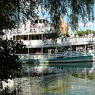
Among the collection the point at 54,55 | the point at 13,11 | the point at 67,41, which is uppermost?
the point at 13,11

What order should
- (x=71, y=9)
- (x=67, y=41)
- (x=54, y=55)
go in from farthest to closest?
(x=67, y=41), (x=54, y=55), (x=71, y=9)

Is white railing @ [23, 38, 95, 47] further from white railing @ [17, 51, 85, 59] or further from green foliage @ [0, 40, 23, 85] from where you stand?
green foliage @ [0, 40, 23, 85]

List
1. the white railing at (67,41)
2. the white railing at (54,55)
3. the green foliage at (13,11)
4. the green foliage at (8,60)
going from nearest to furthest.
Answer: the green foliage at (13,11), the green foliage at (8,60), the white railing at (54,55), the white railing at (67,41)

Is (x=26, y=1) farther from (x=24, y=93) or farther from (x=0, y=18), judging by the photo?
(x=24, y=93)

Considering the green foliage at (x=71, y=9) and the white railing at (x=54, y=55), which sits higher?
the green foliage at (x=71, y=9)

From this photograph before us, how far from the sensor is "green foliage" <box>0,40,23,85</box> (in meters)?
6.32

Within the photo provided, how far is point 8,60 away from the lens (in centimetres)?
639

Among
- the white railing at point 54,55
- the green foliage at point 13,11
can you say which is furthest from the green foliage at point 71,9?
the white railing at point 54,55

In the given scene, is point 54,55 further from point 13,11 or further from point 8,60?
point 13,11

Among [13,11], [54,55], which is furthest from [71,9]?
[54,55]

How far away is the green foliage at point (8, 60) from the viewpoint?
6.32 m

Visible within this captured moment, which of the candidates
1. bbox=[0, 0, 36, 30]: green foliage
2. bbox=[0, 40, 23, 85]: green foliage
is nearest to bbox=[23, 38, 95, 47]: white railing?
bbox=[0, 40, 23, 85]: green foliage

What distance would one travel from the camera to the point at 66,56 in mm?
28984

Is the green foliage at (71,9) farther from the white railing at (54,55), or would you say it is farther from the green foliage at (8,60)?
the white railing at (54,55)
